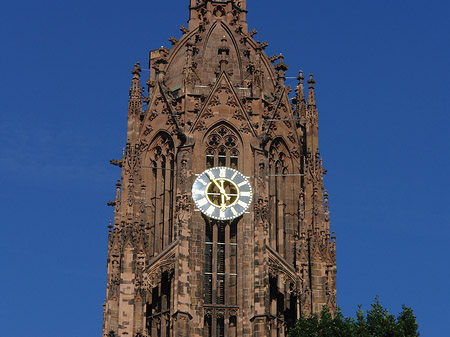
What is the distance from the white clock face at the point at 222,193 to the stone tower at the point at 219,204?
3.6 inches

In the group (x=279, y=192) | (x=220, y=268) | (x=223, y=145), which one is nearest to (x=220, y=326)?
(x=220, y=268)

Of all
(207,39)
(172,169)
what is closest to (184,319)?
(172,169)

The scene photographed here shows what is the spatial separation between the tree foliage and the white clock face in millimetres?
12508

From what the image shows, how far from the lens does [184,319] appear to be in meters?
80.8

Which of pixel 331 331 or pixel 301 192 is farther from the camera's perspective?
pixel 301 192

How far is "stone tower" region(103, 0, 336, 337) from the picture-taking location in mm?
82188

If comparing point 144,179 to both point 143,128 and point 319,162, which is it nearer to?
point 143,128

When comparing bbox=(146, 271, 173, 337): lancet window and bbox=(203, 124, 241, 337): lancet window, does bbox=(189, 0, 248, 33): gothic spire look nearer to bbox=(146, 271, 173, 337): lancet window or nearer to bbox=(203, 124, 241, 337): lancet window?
bbox=(203, 124, 241, 337): lancet window

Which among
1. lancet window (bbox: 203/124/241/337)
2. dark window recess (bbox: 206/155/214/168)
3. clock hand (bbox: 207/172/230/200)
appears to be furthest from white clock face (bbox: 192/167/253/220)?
dark window recess (bbox: 206/155/214/168)

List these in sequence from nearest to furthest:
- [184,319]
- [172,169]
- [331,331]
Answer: [331,331] → [184,319] → [172,169]

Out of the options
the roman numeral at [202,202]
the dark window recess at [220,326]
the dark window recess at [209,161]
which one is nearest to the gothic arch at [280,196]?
the dark window recess at [209,161]

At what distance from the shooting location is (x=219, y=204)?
84.2 metres

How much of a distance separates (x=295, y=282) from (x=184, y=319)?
594 cm

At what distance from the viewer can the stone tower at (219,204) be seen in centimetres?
8219
